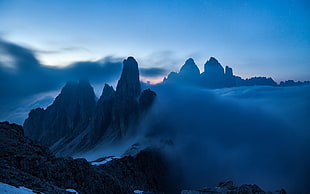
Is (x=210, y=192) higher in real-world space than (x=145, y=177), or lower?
higher

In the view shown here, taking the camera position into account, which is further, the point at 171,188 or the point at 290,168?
the point at 290,168

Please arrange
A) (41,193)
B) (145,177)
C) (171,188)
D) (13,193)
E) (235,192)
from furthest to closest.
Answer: (171,188) → (145,177) → (235,192) → (41,193) → (13,193)

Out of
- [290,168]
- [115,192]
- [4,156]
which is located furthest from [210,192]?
[290,168]

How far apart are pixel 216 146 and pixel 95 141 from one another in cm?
9891

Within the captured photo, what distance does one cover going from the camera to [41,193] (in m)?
29.7

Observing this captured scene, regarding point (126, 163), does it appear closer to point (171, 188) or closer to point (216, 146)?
point (171, 188)

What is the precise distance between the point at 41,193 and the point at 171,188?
109294 millimetres

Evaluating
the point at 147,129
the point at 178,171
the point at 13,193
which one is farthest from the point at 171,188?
the point at 13,193

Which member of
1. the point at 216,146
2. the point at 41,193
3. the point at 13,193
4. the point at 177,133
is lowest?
the point at 216,146

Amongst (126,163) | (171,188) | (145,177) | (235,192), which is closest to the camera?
(235,192)

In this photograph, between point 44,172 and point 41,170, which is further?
point 44,172

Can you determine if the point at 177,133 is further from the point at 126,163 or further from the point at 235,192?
the point at 235,192

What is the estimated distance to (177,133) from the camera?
18912 cm

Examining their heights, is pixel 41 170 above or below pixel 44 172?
above
